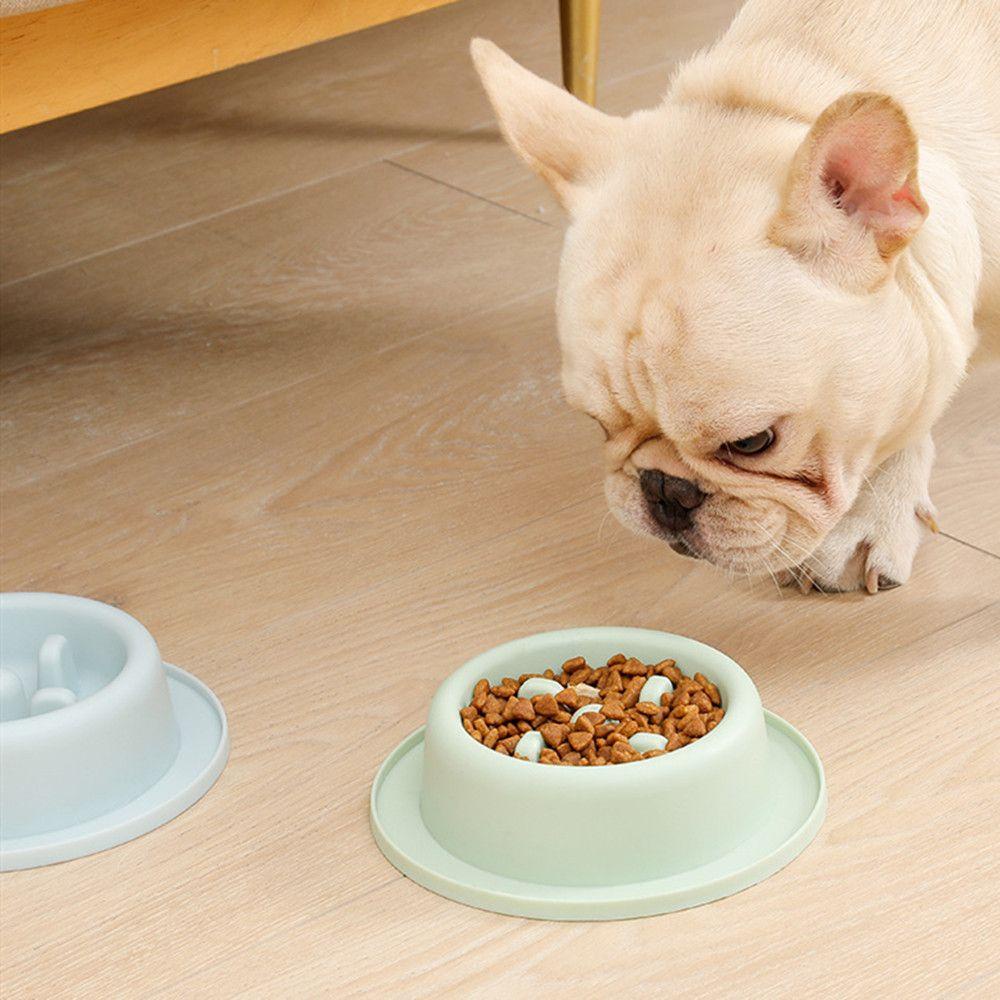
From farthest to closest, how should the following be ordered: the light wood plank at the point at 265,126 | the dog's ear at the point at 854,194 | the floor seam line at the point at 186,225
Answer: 1. the light wood plank at the point at 265,126
2. the floor seam line at the point at 186,225
3. the dog's ear at the point at 854,194

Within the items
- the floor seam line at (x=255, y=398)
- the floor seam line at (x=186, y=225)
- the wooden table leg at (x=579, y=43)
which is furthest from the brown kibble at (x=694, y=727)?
the wooden table leg at (x=579, y=43)

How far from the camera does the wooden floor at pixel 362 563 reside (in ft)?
3.97

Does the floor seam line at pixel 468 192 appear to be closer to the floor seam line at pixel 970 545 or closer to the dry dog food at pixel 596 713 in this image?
the floor seam line at pixel 970 545

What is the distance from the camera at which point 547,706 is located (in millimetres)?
1326

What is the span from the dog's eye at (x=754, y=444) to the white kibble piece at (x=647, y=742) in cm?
25

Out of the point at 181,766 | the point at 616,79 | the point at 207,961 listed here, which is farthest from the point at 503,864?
the point at 616,79

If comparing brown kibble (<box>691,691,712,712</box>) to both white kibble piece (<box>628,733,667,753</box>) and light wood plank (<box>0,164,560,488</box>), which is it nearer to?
white kibble piece (<box>628,733,667,753</box>)

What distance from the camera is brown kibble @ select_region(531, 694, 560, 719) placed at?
1.33m

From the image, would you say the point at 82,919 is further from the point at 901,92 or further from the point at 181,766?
the point at 901,92

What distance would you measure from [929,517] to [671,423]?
479mm

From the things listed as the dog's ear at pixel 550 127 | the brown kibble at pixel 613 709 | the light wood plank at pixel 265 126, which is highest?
the dog's ear at pixel 550 127

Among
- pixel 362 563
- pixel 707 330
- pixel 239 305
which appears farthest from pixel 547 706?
pixel 239 305

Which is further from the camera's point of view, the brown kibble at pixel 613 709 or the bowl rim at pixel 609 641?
the brown kibble at pixel 613 709

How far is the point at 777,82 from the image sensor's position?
1409 millimetres
